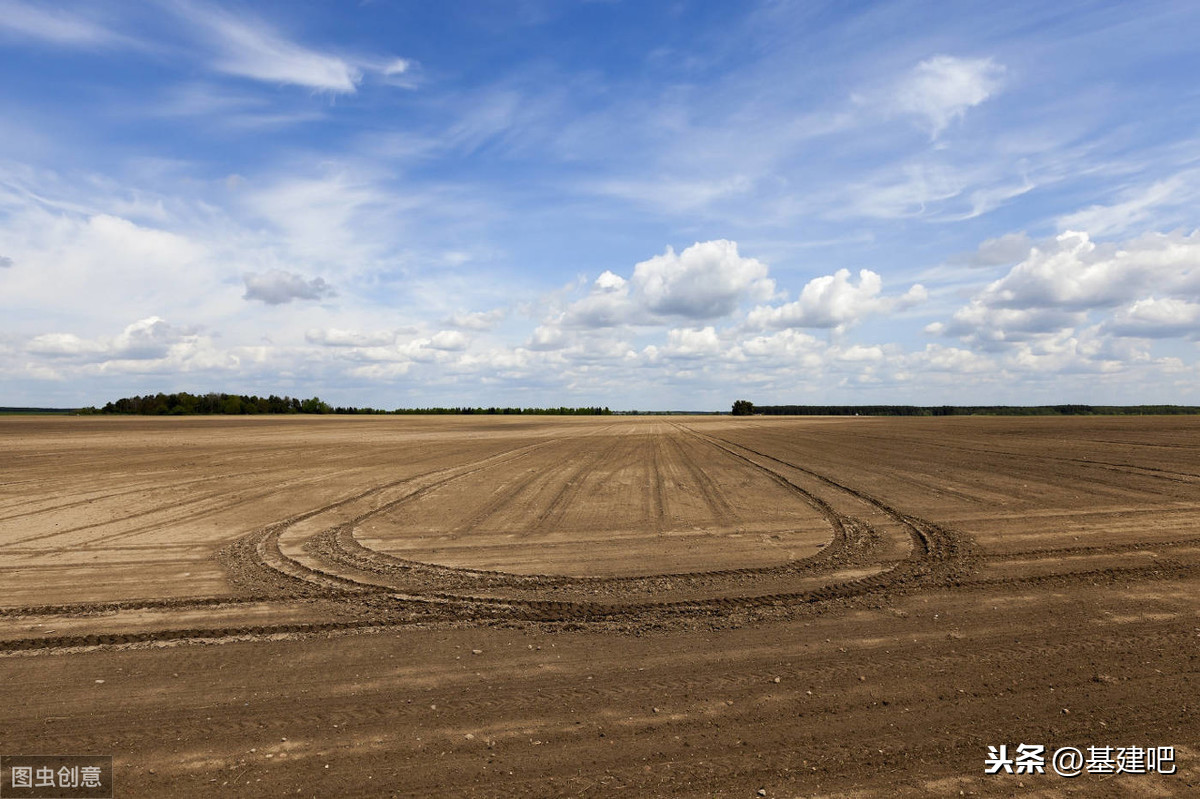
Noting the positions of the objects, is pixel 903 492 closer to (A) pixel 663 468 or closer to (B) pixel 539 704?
(A) pixel 663 468

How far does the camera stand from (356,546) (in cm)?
1008

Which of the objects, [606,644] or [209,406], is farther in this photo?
[209,406]

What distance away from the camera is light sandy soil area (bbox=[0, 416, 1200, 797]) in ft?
13.3

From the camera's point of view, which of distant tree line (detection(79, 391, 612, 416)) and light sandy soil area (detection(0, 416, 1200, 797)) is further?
distant tree line (detection(79, 391, 612, 416))

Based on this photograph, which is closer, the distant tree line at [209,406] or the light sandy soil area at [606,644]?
the light sandy soil area at [606,644]

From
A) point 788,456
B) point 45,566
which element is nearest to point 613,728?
point 45,566

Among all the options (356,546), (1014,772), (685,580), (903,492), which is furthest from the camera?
(903,492)

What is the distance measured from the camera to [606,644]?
6012 millimetres

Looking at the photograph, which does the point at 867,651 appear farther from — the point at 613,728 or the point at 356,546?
the point at 356,546

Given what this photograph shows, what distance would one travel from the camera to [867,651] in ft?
18.8

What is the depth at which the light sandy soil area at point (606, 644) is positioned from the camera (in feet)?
13.3

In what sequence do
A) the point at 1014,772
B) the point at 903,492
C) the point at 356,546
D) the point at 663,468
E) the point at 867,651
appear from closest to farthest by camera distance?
the point at 1014,772
the point at 867,651
the point at 356,546
the point at 903,492
the point at 663,468

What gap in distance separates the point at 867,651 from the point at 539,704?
10.4 feet

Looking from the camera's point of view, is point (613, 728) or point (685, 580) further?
point (685, 580)
